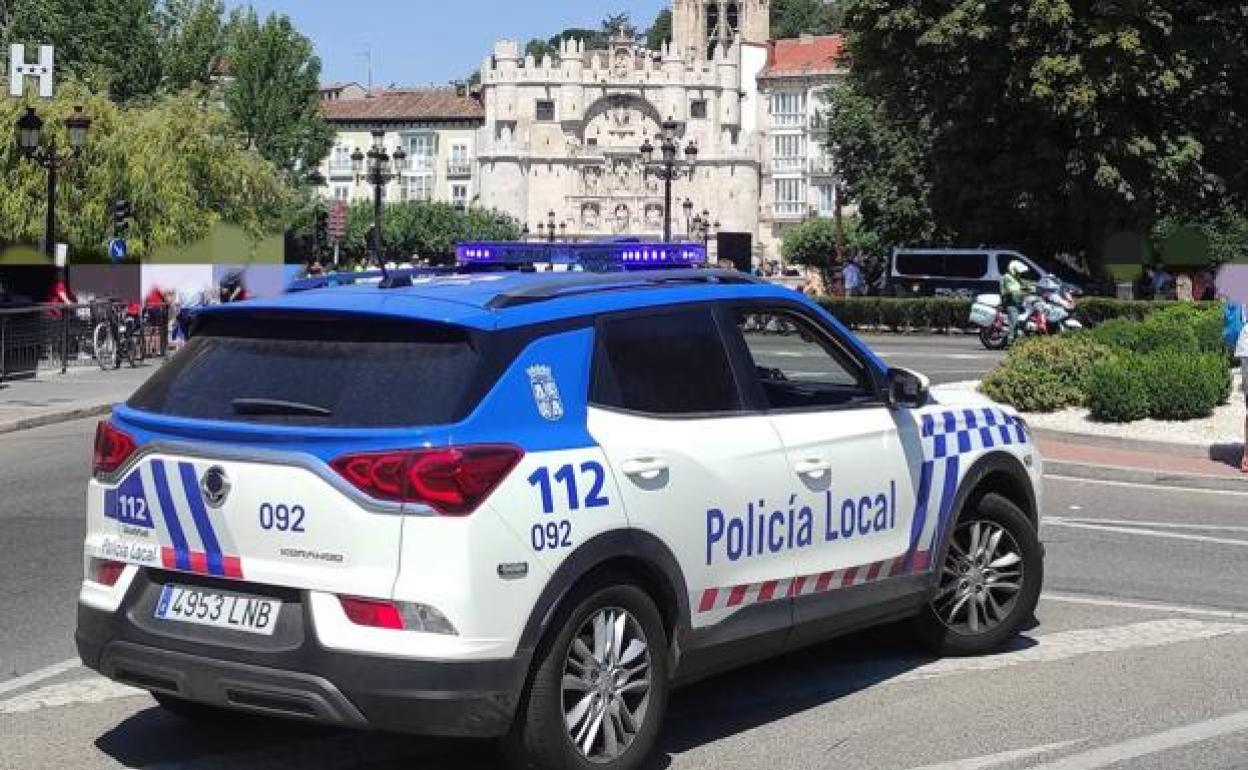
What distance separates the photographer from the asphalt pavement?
6.24 meters

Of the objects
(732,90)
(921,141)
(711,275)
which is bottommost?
(711,275)

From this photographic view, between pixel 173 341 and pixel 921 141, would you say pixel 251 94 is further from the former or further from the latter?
pixel 173 341

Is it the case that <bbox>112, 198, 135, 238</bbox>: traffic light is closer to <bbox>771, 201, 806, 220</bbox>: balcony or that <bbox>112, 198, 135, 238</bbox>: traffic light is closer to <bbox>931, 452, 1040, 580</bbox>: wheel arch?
<bbox>931, 452, 1040, 580</bbox>: wheel arch

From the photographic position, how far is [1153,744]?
6418mm

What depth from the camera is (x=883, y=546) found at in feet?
23.2

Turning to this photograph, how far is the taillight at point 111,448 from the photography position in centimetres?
593

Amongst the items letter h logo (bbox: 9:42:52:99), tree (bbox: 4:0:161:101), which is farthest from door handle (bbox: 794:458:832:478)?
tree (bbox: 4:0:161:101)

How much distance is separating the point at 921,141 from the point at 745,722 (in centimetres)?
5317

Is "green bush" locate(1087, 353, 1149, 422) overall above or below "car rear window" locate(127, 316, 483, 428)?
below

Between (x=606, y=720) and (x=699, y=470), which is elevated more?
(x=699, y=470)

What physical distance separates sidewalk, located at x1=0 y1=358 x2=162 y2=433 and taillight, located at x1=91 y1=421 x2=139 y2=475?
14270mm

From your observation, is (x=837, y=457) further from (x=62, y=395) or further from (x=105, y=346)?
(x=105, y=346)

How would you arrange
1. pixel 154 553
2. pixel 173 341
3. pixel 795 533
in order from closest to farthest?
pixel 154 553, pixel 795 533, pixel 173 341

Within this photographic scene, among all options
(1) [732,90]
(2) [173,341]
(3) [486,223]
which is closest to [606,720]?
(2) [173,341]
